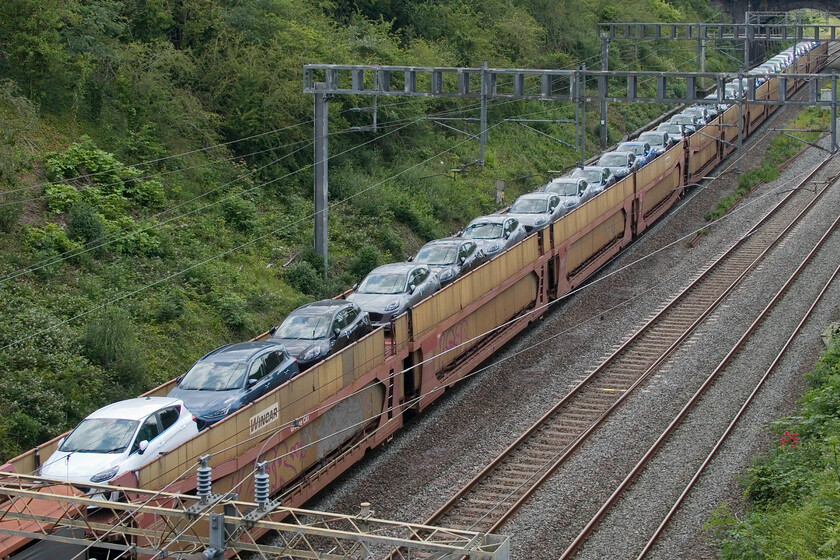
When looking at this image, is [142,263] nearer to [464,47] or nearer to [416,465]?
[416,465]

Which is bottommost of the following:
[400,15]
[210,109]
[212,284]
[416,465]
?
[416,465]

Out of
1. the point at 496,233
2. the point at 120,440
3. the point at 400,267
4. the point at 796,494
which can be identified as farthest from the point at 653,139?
the point at 120,440

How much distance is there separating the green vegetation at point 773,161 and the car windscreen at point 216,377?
75.0ft

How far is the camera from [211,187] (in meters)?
31.3

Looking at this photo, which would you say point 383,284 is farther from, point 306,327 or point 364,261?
point 364,261

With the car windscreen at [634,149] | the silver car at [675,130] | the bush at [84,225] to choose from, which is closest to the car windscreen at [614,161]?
the car windscreen at [634,149]

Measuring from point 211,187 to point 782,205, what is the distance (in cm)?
1958

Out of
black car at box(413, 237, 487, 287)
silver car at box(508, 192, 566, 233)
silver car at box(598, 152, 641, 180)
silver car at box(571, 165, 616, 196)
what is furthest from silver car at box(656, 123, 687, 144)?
black car at box(413, 237, 487, 287)

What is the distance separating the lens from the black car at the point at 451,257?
25.7 metres

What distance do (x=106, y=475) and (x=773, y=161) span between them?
34662mm

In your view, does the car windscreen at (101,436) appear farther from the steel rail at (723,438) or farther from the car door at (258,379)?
the steel rail at (723,438)

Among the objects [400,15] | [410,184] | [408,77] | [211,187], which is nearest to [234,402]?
[408,77]

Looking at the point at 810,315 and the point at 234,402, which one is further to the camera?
the point at 810,315

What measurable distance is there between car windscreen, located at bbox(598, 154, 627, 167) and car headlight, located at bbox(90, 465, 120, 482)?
24.6m
